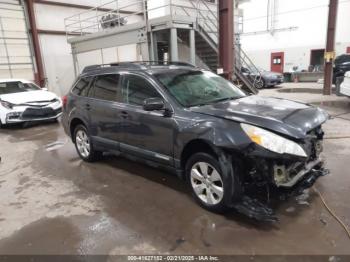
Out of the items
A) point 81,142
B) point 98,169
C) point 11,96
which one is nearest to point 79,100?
point 81,142

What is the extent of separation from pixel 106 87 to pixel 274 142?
267 cm

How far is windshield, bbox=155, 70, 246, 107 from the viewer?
345 centimetres

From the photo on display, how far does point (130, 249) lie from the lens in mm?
Result: 2555

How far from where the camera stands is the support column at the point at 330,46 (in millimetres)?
10875

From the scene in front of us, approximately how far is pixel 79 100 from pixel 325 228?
3867 mm

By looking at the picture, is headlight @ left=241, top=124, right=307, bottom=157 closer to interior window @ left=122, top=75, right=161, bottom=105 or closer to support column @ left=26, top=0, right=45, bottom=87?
interior window @ left=122, top=75, right=161, bottom=105

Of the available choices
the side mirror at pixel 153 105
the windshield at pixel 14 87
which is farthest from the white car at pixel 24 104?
the side mirror at pixel 153 105

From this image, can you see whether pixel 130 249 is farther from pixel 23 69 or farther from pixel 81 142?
pixel 23 69

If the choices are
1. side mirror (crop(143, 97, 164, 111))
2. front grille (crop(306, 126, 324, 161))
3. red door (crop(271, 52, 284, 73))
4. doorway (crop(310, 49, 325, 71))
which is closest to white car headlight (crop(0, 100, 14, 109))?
side mirror (crop(143, 97, 164, 111))

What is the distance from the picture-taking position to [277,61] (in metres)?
20.6

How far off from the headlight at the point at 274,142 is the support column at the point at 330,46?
1029 cm

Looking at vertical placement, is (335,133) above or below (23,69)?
below

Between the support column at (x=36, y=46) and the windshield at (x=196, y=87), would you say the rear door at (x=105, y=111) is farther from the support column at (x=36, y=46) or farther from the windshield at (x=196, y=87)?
the support column at (x=36, y=46)

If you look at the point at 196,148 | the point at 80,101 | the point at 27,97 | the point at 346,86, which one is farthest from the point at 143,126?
the point at 346,86
